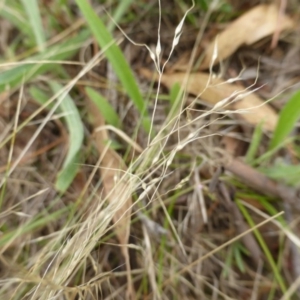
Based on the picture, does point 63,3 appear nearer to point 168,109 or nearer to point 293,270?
point 168,109

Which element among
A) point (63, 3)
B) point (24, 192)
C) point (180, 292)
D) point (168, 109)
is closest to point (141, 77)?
point (168, 109)

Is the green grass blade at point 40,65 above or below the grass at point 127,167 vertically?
above

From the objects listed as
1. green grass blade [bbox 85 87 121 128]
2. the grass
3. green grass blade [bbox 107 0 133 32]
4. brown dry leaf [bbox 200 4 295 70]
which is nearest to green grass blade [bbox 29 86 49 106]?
the grass

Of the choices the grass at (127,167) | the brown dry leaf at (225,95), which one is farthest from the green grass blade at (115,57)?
the brown dry leaf at (225,95)

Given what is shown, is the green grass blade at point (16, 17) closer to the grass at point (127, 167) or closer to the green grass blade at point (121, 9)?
the grass at point (127, 167)

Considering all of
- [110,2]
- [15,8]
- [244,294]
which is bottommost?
[244,294]
